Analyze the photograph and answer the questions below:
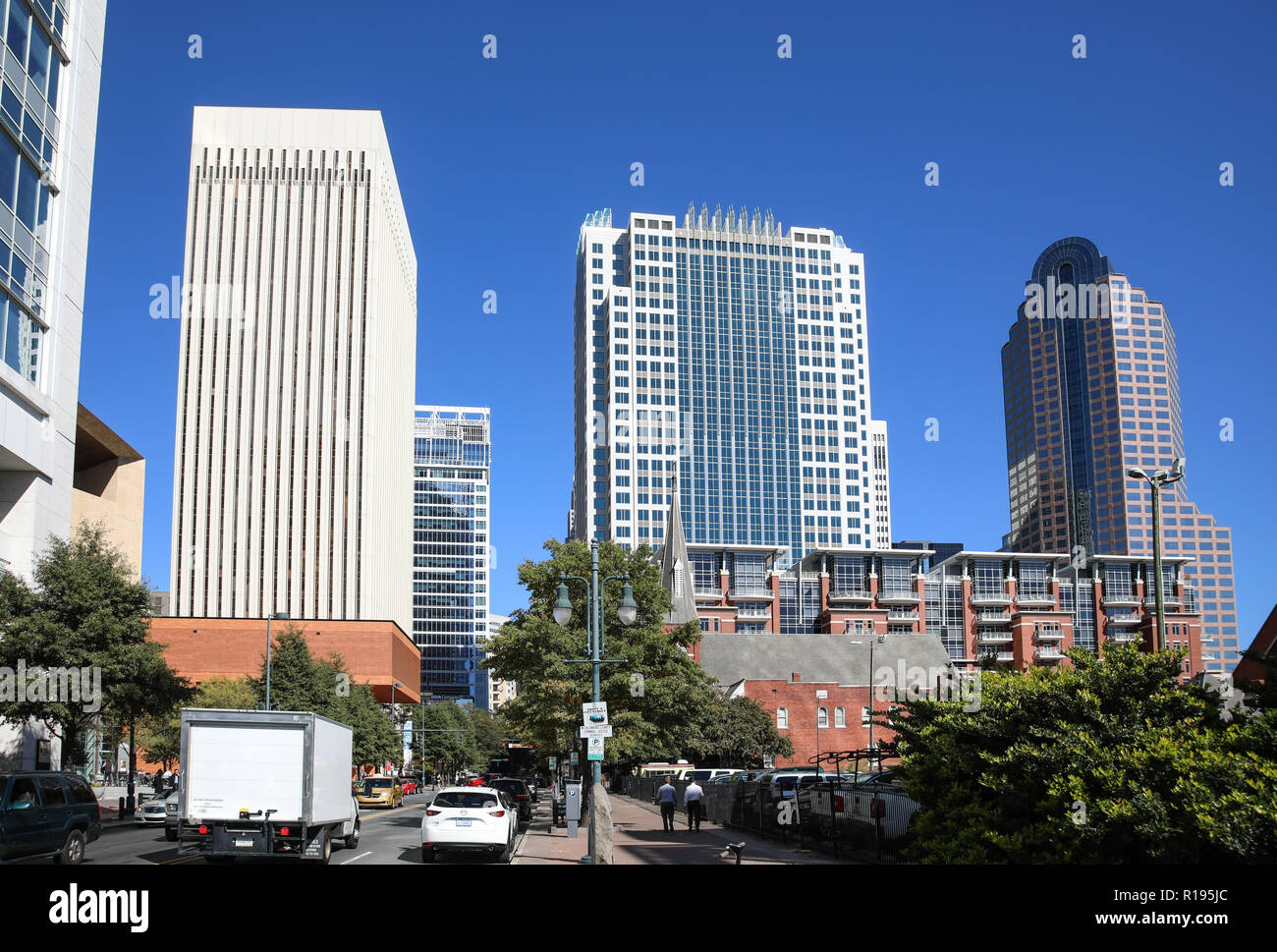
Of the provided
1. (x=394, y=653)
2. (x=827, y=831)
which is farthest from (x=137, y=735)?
(x=827, y=831)

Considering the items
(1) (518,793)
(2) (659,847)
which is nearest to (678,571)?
(1) (518,793)

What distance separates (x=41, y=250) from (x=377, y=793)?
79.9ft

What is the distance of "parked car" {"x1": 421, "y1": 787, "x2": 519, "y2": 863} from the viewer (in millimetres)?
21953

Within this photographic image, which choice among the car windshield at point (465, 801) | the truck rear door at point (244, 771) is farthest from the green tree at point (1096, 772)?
the car windshield at point (465, 801)

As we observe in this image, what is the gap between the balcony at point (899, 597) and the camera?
139m

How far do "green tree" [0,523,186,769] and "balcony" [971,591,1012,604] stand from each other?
391 feet

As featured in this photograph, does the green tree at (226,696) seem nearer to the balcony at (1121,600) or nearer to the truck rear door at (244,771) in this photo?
the truck rear door at (244,771)

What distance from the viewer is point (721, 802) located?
124 ft

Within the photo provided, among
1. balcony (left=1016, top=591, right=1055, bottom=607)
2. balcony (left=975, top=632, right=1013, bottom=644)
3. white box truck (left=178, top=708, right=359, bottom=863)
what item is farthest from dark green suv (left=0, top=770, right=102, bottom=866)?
balcony (left=1016, top=591, right=1055, bottom=607)

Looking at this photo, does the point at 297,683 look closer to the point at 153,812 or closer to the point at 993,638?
the point at 153,812

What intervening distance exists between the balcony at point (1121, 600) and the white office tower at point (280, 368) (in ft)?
306

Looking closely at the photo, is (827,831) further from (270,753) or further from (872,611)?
(872,611)

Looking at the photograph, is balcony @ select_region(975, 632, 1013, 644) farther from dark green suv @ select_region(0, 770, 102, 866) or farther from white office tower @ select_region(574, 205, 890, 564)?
dark green suv @ select_region(0, 770, 102, 866)

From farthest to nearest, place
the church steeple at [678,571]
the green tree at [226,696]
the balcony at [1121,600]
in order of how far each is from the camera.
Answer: the balcony at [1121,600]
the church steeple at [678,571]
the green tree at [226,696]
